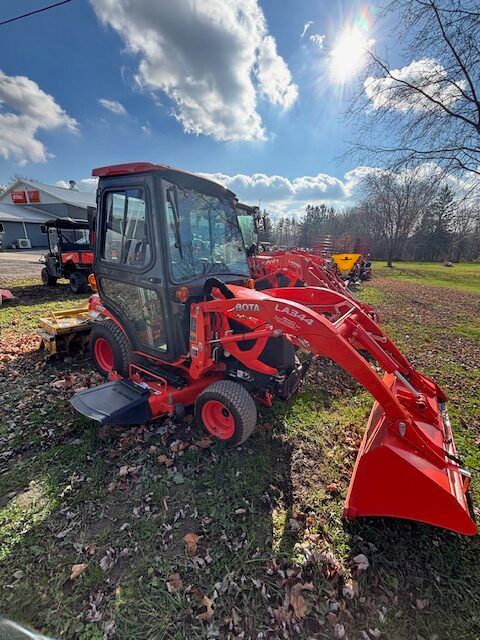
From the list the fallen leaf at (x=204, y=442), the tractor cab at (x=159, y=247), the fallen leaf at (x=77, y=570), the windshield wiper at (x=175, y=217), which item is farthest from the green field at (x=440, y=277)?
the fallen leaf at (x=77, y=570)

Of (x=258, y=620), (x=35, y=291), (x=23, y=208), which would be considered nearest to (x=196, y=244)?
(x=258, y=620)

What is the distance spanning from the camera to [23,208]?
122 feet

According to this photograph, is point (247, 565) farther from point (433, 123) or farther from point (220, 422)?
point (433, 123)

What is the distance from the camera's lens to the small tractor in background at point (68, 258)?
12281 millimetres

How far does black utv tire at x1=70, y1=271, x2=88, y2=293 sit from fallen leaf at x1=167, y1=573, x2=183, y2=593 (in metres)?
12.2

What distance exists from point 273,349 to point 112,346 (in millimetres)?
2351

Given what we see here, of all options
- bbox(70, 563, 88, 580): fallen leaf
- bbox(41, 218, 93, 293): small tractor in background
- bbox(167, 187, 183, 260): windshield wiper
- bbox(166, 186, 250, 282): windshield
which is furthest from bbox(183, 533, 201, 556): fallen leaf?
bbox(41, 218, 93, 293): small tractor in background

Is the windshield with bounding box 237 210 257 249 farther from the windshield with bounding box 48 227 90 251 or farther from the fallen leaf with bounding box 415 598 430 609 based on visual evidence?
the fallen leaf with bounding box 415 598 430 609

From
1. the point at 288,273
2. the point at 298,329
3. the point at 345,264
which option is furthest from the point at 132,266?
the point at 345,264

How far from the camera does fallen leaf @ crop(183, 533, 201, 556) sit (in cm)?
255

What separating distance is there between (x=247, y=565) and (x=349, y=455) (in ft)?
5.82

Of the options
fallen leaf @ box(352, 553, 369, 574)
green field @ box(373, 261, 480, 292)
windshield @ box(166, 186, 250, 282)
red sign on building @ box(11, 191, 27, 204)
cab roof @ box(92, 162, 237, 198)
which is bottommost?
green field @ box(373, 261, 480, 292)

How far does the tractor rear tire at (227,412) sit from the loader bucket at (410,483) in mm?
1188

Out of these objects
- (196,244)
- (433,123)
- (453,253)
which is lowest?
(453,253)
